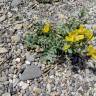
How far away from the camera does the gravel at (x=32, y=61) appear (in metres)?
3.41

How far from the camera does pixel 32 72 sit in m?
3.54

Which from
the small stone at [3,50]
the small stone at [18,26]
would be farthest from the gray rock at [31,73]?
the small stone at [18,26]


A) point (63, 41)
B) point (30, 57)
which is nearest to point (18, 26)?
point (30, 57)

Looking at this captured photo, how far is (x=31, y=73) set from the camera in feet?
11.6

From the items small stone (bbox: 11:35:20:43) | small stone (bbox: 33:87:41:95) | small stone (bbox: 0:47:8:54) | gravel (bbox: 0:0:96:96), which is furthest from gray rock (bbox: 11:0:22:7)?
small stone (bbox: 33:87:41:95)

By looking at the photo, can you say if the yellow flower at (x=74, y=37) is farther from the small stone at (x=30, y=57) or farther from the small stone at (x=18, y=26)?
the small stone at (x=18, y=26)

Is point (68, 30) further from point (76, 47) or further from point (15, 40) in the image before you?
point (15, 40)

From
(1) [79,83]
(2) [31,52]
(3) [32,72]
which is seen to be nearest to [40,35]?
(2) [31,52]

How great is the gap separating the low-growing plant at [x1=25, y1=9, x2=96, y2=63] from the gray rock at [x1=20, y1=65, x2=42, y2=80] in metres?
0.15

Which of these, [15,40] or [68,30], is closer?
[68,30]

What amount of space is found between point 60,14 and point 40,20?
0.94 feet

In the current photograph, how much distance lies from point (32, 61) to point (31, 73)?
189 millimetres

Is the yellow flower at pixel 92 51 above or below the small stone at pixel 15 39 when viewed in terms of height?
above

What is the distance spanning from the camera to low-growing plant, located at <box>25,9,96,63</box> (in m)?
3.43
